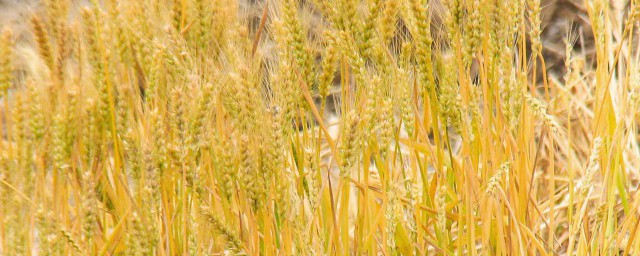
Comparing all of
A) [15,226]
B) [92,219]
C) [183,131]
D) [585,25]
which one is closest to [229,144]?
[183,131]

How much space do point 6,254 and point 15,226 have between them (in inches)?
A: 1.5

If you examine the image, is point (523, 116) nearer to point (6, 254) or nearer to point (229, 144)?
point (229, 144)

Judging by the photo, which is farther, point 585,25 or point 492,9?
point 585,25

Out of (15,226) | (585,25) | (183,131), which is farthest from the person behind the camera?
(585,25)

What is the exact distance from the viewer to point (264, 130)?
84cm

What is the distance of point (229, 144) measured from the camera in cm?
87

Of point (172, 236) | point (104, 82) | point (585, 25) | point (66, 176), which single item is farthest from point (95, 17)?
point (585, 25)

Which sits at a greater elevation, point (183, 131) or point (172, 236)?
point (183, 131)

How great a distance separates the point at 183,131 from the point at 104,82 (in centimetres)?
26

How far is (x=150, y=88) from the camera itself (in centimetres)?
96

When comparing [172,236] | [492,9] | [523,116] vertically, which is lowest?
[172,236]

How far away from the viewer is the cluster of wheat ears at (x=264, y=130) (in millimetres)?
839

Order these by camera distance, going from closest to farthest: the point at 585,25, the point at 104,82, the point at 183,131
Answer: the point at 183,131 → the point at 104,82 → the point at 585,25

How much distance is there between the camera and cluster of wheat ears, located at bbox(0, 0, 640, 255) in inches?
33.0
